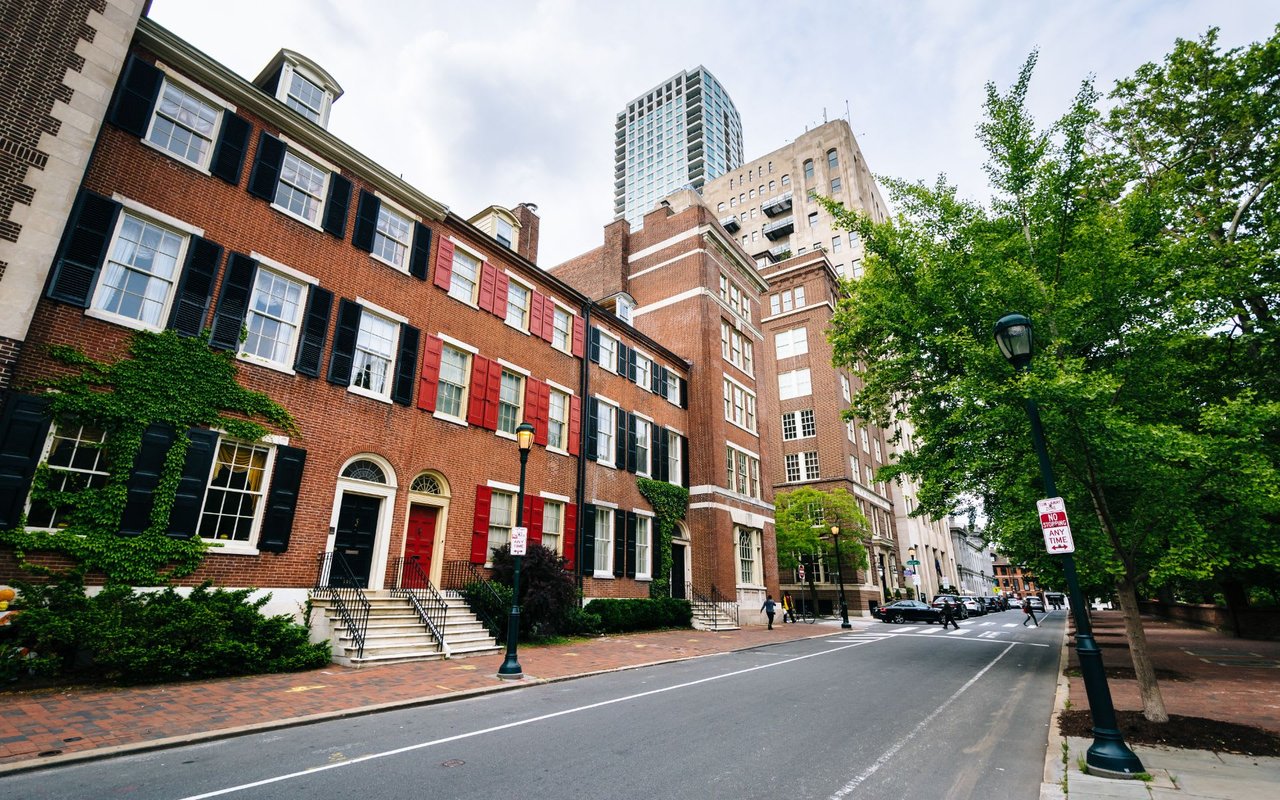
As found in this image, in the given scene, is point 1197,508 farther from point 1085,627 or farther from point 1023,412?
point 1085,627

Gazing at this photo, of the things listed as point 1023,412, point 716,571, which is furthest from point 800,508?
point 1023,412

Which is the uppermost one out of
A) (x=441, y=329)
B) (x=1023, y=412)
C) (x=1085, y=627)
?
(x=441, y=329)

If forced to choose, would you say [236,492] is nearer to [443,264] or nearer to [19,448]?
[19,448]

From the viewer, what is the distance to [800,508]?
36156 millimetres

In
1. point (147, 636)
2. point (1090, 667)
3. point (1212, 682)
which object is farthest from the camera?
point (1212, 682)

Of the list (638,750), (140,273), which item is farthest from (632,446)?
(638,750)

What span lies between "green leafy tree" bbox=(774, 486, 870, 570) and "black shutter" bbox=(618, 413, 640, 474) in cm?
1428

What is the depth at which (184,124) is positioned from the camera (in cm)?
1227

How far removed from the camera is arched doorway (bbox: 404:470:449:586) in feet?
49.0

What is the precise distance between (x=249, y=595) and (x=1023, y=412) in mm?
14419

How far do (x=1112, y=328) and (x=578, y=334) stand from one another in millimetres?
16086

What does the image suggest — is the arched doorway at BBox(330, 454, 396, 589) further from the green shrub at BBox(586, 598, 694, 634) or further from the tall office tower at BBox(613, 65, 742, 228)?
the tall office tower at BBox(613, 65, 742, 228)

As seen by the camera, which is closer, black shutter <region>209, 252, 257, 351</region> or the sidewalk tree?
the sidewalk tree

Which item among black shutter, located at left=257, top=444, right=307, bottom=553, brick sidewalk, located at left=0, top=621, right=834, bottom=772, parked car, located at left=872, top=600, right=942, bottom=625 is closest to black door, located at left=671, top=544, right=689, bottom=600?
brick sidewalk, located at left=0, top=621, right=834, bottom=772
